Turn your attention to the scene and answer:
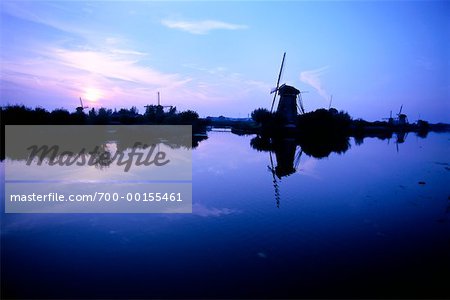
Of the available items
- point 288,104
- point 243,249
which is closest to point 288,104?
point 288,104

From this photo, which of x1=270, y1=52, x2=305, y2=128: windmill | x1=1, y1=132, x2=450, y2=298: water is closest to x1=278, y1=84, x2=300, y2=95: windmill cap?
x1=270, y1=52, x2=305, y2=128: windmill

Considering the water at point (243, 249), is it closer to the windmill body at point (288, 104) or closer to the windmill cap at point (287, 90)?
the windmill body at point (288, 104)

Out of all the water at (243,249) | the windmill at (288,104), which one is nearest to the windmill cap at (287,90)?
the windmill at (288,104)

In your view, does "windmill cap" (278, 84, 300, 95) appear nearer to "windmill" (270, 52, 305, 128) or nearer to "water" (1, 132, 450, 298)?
"windmill" (270, 52, 305, 128)

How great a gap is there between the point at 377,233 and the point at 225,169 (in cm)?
1331

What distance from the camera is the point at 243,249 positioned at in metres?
8.97

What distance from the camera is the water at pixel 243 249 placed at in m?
6.98

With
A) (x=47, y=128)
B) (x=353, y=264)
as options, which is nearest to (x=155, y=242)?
A: (x=353, y=264)

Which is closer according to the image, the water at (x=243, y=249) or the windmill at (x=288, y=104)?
the water at (x=243, y=249)

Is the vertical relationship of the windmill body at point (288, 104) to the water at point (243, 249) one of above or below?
above

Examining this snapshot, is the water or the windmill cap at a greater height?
the windmill cap

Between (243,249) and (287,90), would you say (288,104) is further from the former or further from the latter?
(243,249)

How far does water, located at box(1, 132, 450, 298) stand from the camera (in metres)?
6.98

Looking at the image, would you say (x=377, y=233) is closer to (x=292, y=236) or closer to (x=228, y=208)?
(x=292, y=236)
